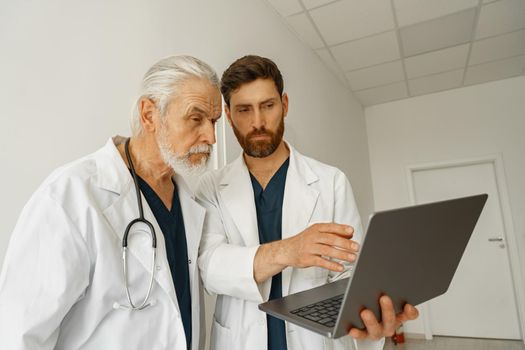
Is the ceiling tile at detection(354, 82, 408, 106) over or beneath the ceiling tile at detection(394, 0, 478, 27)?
over

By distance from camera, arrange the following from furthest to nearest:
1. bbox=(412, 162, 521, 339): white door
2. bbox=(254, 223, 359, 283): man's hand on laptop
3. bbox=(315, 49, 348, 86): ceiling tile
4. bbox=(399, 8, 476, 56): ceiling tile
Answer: bbox=(412, 162, 521, 339): white door
bbox=(315, 49, 348, 86): ceiling tile
bbox=(399, 8, 476, 56): ceiling tile
bbox=(254, 223, 359, 283): man's hand on laptop

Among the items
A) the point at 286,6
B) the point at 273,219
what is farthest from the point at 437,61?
the point at 273,219

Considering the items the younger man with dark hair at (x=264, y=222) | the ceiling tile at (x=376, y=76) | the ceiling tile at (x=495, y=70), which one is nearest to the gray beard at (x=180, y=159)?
the younger man with dark hair at (x=264, y=222)

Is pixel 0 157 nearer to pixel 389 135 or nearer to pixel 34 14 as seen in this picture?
pixel 34 14

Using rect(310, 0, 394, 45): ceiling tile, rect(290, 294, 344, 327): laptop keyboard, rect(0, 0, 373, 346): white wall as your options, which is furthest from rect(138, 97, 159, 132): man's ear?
rect(310, 0, 394, 45): ceiling tile

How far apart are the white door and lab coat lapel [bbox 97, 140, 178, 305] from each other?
3.97 meters

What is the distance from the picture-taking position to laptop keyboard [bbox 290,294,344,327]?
2.03 ft

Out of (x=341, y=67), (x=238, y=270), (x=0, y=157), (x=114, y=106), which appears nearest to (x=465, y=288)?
(x=341, y=67)

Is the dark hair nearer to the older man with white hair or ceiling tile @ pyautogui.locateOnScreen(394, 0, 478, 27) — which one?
the older man with white hair

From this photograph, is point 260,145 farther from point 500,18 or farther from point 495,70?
point 495,70

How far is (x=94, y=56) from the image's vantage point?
1.08m

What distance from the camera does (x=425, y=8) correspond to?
8.11ft

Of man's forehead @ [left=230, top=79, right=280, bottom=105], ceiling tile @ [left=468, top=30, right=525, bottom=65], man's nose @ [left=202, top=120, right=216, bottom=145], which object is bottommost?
man's nose @ [left=202, top=120, right=216, bottom=145]

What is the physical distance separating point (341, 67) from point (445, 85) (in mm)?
Answer: 1435
